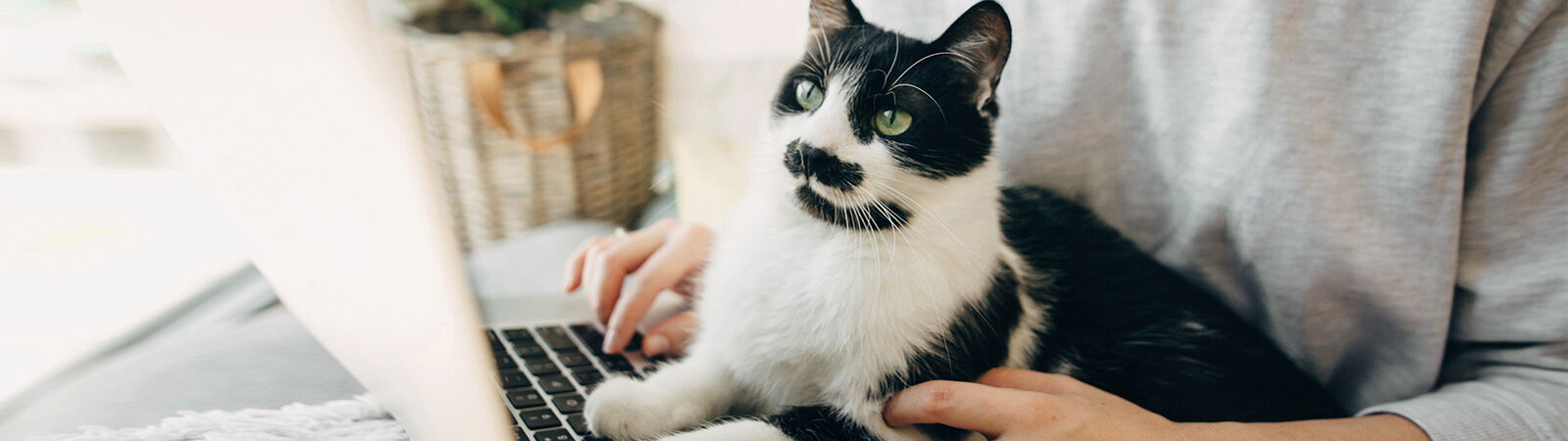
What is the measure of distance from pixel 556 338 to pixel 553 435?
18cm

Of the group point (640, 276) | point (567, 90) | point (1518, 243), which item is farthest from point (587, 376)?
point (567, 90)

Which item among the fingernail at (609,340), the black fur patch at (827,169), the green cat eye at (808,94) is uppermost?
the green cat eye at (808,94)

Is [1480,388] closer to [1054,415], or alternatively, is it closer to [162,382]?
[1054,415]

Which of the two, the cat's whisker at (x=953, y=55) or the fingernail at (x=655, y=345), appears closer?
the cat's whisker at (x=953, y=55)

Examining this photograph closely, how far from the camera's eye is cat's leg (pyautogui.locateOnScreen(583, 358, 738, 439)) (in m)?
0.58

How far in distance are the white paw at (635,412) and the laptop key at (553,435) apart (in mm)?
19

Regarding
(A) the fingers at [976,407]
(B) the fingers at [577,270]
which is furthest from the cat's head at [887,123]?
(B) the fingers at [577,270]

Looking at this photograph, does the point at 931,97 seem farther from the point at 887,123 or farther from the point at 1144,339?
the point at 1144,339

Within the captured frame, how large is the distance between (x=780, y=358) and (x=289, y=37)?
396 millimetres

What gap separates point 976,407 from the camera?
56 cm

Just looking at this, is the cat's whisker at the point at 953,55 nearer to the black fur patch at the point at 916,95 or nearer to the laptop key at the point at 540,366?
the black fur patch at the point at 916,95

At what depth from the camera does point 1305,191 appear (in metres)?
0.66

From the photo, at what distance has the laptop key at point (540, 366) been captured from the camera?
643mm

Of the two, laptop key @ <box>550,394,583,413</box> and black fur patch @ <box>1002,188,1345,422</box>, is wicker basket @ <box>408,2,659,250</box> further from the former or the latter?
black fur patch @ <box>1002,188,1345,422</box>
